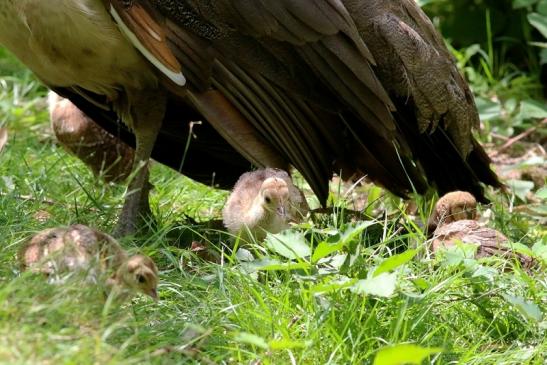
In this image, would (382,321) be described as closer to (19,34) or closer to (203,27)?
(203,27)

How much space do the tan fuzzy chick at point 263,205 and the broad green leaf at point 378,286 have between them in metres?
0.79

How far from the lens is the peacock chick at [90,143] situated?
5723 millimetres

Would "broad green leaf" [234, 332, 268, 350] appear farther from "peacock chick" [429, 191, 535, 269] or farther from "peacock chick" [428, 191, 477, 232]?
"peacock chick" [428, 191, 477, 232]

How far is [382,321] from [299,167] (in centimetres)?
131

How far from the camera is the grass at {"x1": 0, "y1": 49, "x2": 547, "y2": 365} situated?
3166mm

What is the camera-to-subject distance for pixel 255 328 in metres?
3.73

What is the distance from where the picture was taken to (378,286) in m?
3.62

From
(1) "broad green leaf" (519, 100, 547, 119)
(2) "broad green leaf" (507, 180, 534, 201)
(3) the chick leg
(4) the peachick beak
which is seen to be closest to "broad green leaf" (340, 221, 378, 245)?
(4) the peachick beak

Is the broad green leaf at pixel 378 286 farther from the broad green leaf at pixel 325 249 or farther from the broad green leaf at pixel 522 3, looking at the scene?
the broad green leaf at pixel 522 3

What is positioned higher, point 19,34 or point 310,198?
point 19,34

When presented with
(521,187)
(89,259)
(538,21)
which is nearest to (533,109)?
(538,21)

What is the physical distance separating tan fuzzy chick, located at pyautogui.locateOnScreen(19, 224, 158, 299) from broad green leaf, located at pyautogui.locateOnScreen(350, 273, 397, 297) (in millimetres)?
641

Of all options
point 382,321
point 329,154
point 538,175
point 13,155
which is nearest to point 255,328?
point 382,321

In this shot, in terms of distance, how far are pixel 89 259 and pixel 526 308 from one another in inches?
55.9
